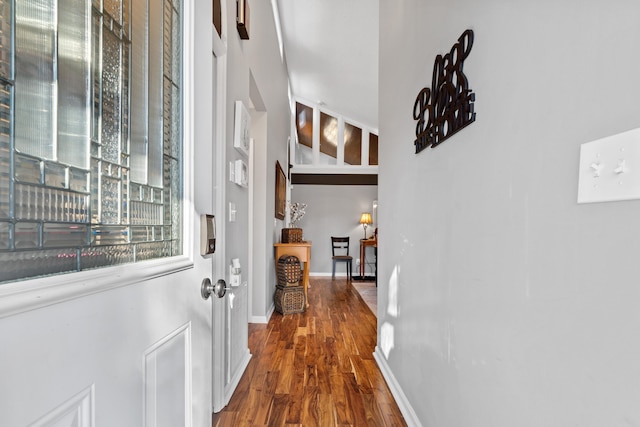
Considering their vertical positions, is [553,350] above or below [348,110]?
below

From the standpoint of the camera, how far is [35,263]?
1.46 feet

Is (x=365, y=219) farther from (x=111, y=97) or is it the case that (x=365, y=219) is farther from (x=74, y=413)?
(x=74, y=413)

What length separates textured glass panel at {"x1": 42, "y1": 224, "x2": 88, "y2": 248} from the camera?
0.47 metres

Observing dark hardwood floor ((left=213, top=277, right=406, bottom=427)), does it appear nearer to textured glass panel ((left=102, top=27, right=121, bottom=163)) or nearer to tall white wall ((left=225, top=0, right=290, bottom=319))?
tall white wall ((left=225, top=0, right=290, bottom=319))

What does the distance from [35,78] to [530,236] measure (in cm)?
102

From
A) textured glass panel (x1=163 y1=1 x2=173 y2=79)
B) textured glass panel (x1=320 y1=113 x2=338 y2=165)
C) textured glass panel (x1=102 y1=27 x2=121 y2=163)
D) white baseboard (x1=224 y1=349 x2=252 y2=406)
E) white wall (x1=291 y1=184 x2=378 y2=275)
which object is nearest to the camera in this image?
textured glass panel (x1=102 y1=27 x2=121 y2=163)

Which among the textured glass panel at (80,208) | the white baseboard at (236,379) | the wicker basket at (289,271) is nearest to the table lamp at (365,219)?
the wicker basket at (289,271)

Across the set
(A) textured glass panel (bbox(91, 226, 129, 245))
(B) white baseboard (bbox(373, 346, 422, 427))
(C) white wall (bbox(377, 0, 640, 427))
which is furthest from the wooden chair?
(A) textured glass panel (bbox(91, 226, 129, 245))

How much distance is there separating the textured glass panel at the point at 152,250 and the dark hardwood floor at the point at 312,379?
1392 millimetres

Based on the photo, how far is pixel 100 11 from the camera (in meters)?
0.58

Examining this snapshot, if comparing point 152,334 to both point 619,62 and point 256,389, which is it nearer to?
point 619,62

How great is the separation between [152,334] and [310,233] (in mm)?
6673

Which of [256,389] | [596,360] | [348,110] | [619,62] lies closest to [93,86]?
[619,62]

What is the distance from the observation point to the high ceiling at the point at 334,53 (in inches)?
161
